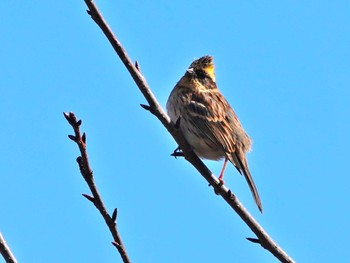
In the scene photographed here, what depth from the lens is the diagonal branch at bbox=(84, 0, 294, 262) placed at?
3393mm

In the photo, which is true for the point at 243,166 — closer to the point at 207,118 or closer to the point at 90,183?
the point at 207,118

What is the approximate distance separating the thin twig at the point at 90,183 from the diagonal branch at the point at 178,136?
61cm

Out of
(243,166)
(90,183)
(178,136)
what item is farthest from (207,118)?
(90,183)

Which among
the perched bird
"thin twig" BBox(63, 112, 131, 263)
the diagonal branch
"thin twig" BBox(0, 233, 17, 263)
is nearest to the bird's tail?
the perched bird

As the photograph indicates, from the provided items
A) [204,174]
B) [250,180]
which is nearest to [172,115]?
[250,180]

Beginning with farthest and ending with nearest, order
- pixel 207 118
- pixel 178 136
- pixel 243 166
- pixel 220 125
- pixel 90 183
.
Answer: pixel 220 125
pixel 207 118
pixel 243 166
pixel 178 136
pixel 90 183

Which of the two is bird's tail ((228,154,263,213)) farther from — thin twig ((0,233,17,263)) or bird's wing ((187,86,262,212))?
thin twig ((0,233,17,263))

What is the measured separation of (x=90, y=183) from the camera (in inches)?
115

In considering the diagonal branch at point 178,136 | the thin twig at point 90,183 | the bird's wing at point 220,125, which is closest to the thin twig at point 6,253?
the thin twig at point 90,183

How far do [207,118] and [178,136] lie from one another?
Answer: 3.76 m

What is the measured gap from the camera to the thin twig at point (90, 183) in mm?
2900

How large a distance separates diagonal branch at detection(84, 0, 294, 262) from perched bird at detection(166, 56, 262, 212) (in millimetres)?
2522

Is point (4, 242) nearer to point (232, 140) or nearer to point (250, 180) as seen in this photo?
point (250, 180)

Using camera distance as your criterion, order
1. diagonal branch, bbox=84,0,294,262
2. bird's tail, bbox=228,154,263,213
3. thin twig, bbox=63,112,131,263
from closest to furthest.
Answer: thin twig, bbox=63,112,131,263 → diagonal branch, bbox=84,0,294,262 → bird's tail, bbox=228,154,263,213
